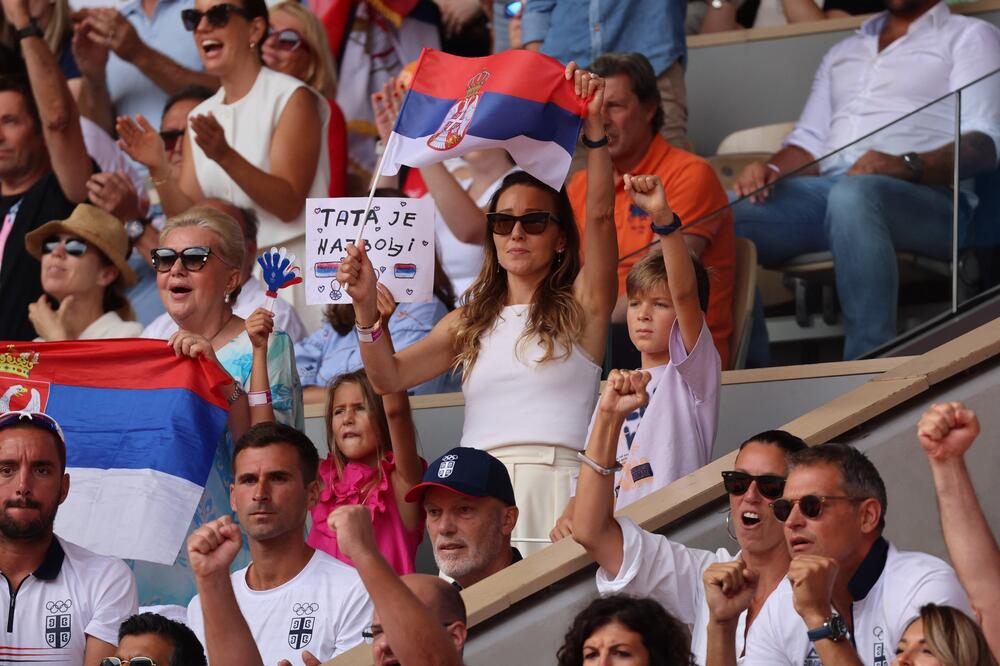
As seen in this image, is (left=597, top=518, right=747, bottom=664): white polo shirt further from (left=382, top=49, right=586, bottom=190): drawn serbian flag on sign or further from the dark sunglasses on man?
(left=382, top=49, right=586, bottom=190): drawn serbian flag on sign

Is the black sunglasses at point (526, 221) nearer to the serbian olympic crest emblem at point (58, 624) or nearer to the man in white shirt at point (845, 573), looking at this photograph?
the man in white shirt at point (845, 573)

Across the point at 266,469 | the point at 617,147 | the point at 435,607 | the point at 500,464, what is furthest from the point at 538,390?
the point at 617,147

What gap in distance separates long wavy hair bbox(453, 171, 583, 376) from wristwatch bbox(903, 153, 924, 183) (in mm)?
1490

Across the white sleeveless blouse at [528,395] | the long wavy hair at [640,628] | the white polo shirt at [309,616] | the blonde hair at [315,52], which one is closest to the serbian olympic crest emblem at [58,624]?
the white polo shirt at [309,616]

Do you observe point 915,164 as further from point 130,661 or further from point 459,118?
point 130,661

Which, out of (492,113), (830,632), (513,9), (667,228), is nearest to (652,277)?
(667,228)

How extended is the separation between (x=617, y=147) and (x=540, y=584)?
2.98m

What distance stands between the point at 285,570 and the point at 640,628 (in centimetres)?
157

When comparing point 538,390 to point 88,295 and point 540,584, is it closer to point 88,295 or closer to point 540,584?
point 540,584

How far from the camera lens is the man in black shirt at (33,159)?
9719mm

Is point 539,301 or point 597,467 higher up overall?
point 539,301

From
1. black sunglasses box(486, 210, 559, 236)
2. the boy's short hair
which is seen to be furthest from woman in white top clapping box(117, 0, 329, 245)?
the boy's short hair

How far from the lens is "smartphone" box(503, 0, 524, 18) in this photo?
1077cm

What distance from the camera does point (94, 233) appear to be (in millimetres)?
9023
